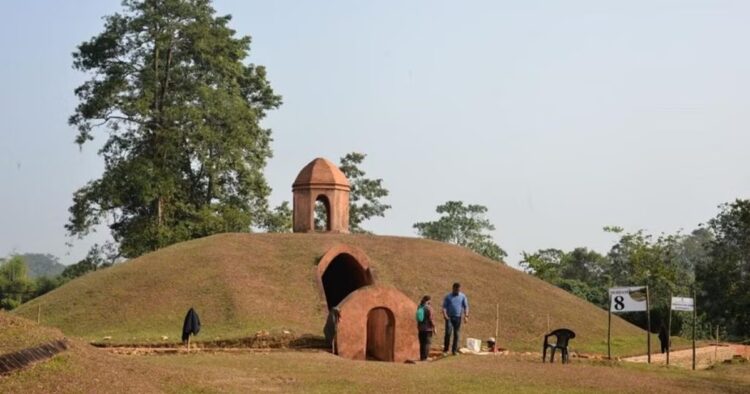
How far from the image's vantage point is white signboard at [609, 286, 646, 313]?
23844 mm

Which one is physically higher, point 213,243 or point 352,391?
point 213,243

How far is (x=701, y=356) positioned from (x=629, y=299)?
8950mm

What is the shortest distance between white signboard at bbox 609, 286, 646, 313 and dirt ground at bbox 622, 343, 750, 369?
386 cm

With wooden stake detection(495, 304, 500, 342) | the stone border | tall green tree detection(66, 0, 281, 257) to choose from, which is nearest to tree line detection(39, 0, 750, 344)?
tall green tree detection(66, 0, 281, 257)

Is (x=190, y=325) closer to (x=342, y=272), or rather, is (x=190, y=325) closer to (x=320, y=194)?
(x=342, y=272)

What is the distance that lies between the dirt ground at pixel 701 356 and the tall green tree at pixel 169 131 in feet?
75.1

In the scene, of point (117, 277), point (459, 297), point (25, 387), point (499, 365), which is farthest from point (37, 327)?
point (117, 277)

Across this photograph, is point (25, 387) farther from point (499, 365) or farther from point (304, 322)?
point (304, 322)

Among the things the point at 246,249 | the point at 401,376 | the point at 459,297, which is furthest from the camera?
the point at 246,249

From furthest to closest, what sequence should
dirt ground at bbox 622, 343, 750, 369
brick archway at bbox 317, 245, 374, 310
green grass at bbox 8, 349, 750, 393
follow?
brick archway at bbox 317, 245, 374, 310
dirt ground at bbox 622, 343, 750, 369
green grass at bbox 8, 349, 750, 393

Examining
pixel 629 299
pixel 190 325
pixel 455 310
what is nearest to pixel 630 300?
pixel 629 299

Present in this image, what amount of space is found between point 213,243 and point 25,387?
24935 millimetres

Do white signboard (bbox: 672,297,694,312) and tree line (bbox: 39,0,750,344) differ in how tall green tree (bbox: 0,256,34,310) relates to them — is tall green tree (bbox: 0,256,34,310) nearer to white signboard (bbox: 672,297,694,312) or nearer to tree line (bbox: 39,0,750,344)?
tree line (bbox: 39,0,750,344)

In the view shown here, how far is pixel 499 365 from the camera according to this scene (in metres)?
21.0
